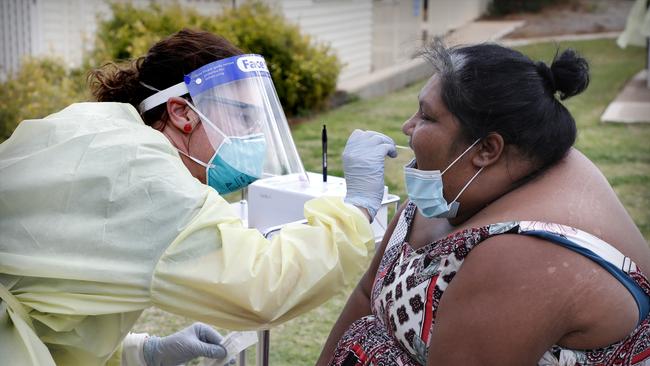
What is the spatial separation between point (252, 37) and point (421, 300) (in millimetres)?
7425

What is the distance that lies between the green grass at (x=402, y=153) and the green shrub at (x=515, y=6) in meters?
5.49

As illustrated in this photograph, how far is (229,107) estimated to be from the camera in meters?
2.59

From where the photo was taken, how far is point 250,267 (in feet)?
6.53

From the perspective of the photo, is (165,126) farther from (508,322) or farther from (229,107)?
(508,322)

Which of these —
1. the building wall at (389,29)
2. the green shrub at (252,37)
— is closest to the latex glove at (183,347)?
the green shrub at (252,37)

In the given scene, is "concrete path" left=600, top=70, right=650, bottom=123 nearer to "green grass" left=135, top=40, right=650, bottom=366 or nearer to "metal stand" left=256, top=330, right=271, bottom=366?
"green grass" left=135, top=40, right=650, bottom=366

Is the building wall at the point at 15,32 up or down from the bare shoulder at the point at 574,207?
down

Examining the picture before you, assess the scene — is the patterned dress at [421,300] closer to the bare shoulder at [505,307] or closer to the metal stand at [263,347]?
the bare shoulder at [505,307]

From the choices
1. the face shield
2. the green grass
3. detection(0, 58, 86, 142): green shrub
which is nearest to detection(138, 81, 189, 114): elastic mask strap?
the face shield

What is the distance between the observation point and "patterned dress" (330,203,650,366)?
1.98m

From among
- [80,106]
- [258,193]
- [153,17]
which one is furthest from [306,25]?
[80,106]

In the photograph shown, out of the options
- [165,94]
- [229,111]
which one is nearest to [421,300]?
[229,111]

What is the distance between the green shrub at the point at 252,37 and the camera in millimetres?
9141

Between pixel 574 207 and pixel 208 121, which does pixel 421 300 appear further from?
pixel 208 121
